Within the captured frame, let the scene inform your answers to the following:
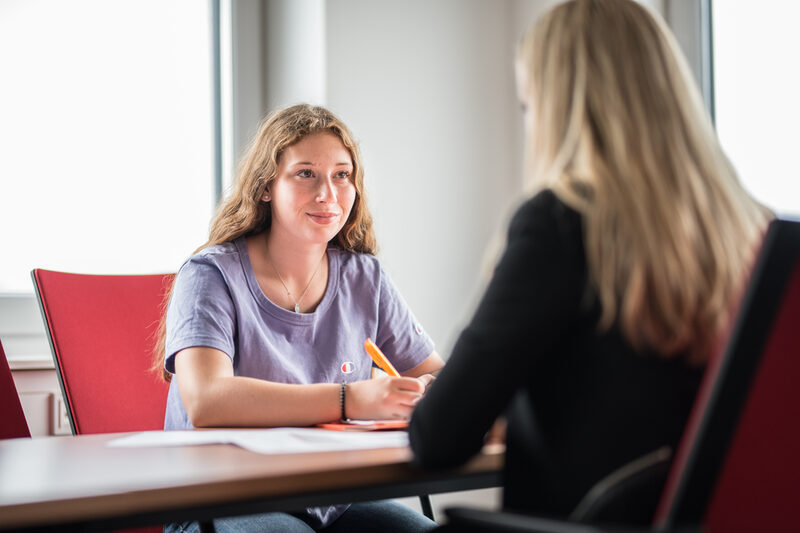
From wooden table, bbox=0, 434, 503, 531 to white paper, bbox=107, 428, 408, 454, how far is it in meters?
0.03

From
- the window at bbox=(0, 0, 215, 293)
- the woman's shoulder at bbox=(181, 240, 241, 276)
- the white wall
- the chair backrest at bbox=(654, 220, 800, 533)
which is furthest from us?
the white wall

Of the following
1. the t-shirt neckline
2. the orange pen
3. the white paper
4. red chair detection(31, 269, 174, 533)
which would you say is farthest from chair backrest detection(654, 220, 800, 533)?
red chair detection(31, 269, 174, 533)

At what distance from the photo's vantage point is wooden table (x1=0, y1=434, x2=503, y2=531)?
28.6 inches

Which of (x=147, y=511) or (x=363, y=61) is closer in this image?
(x=147, y=511)

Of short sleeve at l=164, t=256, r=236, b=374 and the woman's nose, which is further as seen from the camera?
the woman's nose

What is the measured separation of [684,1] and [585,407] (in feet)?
6.26

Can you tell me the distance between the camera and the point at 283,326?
5.21ft

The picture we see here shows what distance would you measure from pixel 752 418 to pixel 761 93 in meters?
1.75

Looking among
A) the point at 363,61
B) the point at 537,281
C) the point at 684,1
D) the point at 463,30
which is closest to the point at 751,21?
the point at 684,1

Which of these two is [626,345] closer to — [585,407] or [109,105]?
[585,407]

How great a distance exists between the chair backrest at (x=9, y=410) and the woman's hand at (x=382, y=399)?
672mm

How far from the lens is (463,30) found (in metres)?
2.78

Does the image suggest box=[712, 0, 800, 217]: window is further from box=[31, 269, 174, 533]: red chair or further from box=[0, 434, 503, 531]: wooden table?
box=[31, 269, 174, 533]: red chair

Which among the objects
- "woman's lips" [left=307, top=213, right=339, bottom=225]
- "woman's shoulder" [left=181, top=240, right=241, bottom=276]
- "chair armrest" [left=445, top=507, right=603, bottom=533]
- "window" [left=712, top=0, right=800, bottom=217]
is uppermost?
"window" [left=712, top=0, right=800, bottom=217]
